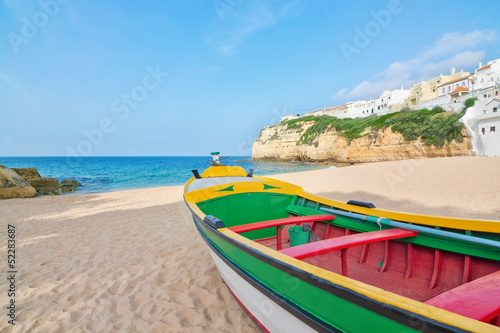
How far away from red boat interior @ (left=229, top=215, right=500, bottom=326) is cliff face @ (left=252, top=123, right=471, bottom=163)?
30.2m

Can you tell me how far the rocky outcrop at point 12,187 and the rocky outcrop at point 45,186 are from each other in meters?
1.76

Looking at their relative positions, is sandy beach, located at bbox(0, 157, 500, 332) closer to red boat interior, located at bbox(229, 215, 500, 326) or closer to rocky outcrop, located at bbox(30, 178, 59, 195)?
red boat interior, located at bbox(229, 215, 500, 326)

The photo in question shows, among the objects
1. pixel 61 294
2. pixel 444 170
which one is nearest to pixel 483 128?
pixel 444 170

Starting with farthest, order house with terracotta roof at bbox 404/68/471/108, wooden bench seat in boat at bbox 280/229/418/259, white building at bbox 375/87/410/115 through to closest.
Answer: white building at bbox 375/87/410/115
house with terracotta roof at bbox 404/68/471/108
wooden bench seat in boat at bbox 280/229/418/259

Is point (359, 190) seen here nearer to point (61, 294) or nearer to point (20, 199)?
point (61, 294)

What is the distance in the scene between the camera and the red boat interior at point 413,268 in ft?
5.37

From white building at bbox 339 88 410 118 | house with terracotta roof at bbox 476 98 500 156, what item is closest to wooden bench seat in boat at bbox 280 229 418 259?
house with terracotta roof at bbox 476 98 500 156

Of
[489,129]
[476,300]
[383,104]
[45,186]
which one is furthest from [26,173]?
[383,104]

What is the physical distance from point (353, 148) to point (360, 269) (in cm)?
3652

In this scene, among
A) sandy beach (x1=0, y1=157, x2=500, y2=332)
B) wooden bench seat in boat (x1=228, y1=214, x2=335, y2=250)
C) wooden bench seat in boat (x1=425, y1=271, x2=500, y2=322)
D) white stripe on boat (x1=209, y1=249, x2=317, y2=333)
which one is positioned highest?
wooden bench seat in boat (x1=228, y1=214, x2=335, y2=250)

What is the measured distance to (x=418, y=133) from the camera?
1139 inches

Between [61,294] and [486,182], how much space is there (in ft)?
54.9

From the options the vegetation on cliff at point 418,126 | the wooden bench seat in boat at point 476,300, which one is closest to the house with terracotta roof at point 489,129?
the vegetation on cliff at point 418,126

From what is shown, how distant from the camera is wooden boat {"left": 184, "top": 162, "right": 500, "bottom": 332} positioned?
4.10ft
